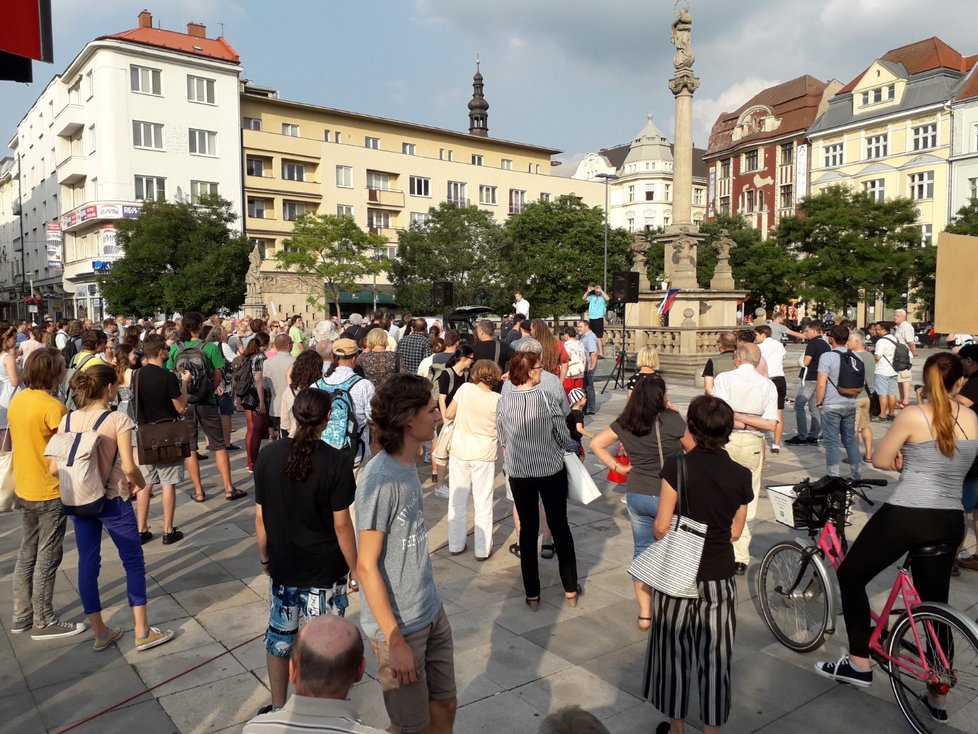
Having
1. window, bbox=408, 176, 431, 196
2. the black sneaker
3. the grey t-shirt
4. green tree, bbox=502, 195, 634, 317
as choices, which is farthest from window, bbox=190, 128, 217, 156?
the black sneaker

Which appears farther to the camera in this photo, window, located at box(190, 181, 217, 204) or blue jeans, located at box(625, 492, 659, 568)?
window, located at box(190, 181, 217, 204)

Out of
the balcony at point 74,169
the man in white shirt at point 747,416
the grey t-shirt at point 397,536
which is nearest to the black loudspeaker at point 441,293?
the man in white shirt at point 747,416

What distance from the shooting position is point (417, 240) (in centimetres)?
4394

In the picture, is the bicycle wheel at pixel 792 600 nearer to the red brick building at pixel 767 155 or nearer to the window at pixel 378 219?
the window at pixel 378 219

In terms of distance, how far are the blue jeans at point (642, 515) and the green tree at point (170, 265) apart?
3182 centimetres

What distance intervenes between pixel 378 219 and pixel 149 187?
16.7m

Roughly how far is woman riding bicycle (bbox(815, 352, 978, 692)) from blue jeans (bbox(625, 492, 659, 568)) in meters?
1.22

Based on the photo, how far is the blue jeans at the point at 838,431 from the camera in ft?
28.7

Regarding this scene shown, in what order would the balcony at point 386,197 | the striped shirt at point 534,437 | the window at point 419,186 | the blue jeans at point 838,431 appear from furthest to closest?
the window at point 419,186 < the balcony at point 386,197 < the blue jeans at point 838,431 < the striped shirt at point 534,437

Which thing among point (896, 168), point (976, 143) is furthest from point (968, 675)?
point (896, 168)

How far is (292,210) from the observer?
53531 mm

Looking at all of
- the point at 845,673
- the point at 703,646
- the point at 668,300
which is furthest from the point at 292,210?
Result: the point at 703,646

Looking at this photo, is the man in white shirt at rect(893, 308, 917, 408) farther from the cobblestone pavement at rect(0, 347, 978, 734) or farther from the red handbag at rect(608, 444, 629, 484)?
the red handbag at rect(608, 444, 629, 484)

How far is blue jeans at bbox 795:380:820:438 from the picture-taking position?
1195 centimetres
